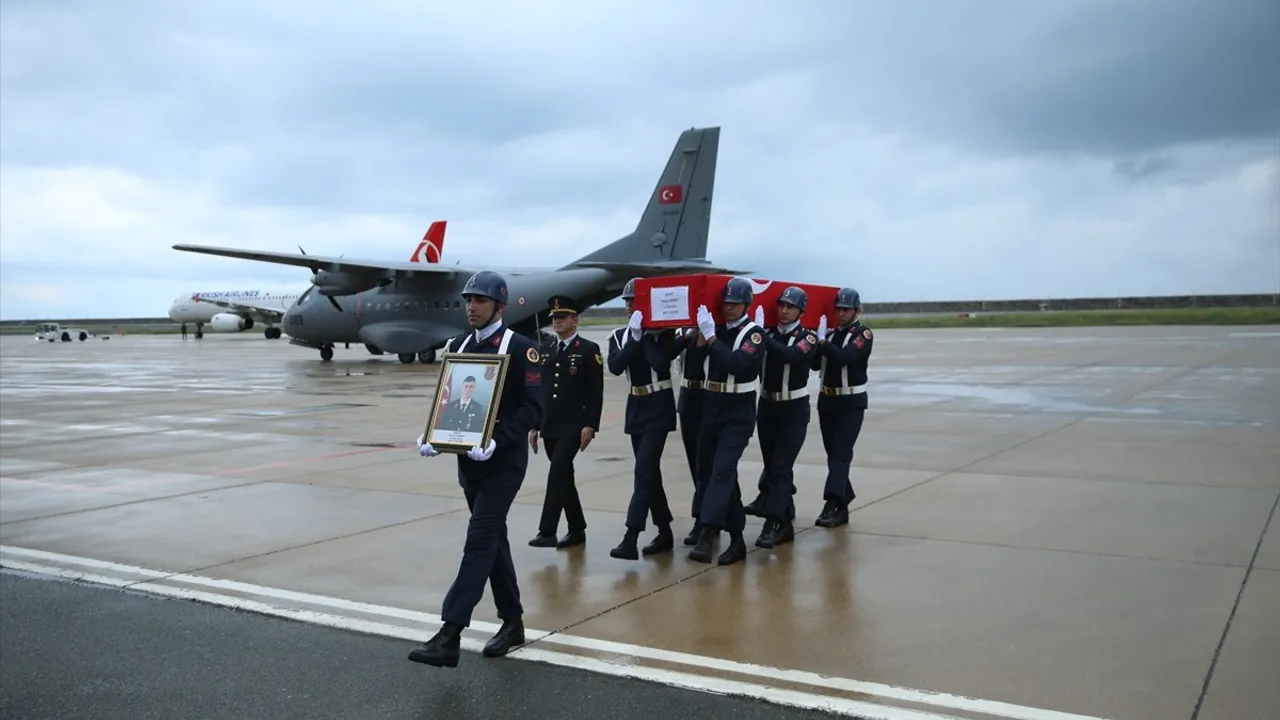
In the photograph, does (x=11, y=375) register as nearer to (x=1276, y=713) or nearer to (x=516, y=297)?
(x=516, y=297)

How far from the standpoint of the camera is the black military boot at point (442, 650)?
193 inches

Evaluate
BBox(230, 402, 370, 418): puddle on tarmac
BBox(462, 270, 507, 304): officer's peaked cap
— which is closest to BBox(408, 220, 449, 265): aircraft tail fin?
BBox(230, 402, 370, 418): puddle on tarmac

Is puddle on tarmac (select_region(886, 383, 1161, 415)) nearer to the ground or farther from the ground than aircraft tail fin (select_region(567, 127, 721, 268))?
nearer to the ground

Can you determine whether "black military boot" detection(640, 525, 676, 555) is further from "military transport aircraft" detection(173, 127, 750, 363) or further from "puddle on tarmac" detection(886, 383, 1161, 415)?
"military transport aircraft" detection(173, 127, 750, 363)

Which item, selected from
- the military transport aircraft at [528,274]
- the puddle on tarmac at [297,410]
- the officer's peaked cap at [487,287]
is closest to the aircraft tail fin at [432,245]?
the military transport aircraft at [528,274]

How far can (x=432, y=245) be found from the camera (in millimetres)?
48656

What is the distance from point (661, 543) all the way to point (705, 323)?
174cm

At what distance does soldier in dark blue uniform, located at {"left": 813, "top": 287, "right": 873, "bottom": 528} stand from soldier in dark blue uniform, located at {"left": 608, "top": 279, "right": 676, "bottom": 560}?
4.76 ft

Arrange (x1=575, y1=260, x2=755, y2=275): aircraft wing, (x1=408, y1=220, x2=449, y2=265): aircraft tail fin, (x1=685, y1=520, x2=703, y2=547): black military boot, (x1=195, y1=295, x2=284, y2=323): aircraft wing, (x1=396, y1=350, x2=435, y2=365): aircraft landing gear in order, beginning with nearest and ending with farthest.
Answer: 1. (x1=685, y1=520, x2=703, y2=547): black military boot
2. (x1=575, y1=260, x2=755, y2=275): aircraft wing
3. (x1=396, y1=350, x2=435, y2=365): aircraft landing gear
4. (x1=408, y1=220, x2=449, y2=265): aircraft tail fin
5. (x1=195, y1=295, x2=284, y2=323): aircraft wing

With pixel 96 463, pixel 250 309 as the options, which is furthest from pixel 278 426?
pixel 250 309

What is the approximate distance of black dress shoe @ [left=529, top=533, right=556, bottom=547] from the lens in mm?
7594

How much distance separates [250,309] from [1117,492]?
62.0 m

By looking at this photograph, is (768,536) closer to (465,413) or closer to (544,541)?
(544,541)

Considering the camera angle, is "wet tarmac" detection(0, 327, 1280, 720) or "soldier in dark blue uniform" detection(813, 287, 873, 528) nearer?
"wet tarmac" detection(0, 327, 1280, 720)
